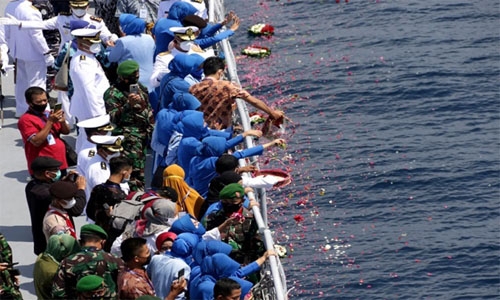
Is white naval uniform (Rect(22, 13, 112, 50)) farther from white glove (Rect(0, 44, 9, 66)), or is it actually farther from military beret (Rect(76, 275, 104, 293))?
military beret (Rect(76, 275, 104, 293))

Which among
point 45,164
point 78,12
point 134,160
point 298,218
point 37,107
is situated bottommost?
point 298,218

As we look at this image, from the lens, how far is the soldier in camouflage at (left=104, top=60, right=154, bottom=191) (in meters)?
16.8

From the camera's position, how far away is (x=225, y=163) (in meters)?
15.2

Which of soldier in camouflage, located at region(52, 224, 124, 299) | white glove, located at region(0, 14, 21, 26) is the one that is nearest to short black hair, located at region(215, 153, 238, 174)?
soldier in camouflage, located at region(52, 224, 124, 299)

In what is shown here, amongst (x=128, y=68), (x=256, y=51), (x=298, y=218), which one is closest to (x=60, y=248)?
(x=128, y=68)

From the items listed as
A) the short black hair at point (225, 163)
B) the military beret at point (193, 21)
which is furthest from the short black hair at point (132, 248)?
the military beret at point (193, 21)

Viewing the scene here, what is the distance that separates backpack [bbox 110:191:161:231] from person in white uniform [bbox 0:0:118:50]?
480 centimetres

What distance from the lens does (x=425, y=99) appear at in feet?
98.1

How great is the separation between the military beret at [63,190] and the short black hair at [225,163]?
73.2 inches

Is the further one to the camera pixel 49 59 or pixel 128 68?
pixel 49 59

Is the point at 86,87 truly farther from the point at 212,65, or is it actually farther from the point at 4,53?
the point at 4,53

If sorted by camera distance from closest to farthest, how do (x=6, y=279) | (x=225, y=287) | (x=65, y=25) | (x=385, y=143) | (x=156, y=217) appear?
(x=225, y=287)
(x=6, y=279)
(x=156, y=217)
(x=65, y=25)
(x=385, y=143)

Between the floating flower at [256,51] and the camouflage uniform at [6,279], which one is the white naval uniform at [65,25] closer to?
the camouflage uniform at [6,279]

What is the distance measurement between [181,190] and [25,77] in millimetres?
5514
